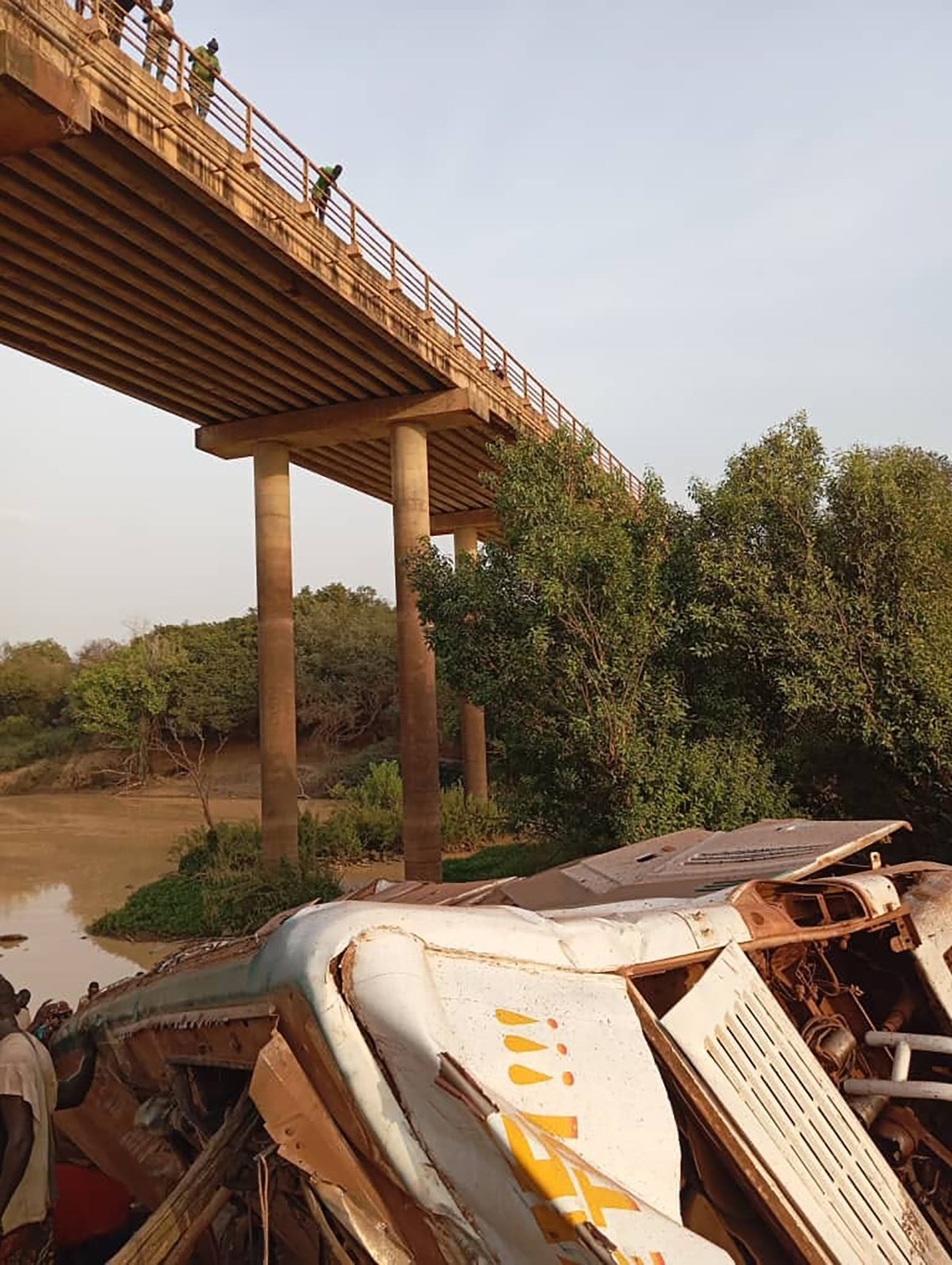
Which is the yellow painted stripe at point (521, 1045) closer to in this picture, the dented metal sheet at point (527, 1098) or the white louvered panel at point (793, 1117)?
the dented metal sheet at point (527, 1098)

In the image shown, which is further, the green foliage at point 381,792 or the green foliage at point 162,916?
the green foliage at point 381,792

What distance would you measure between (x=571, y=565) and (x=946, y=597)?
453 centimetres

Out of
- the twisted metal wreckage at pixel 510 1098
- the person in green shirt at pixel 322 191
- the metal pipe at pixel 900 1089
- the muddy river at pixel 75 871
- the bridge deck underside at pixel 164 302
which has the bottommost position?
the muddy river at pixel 75 871

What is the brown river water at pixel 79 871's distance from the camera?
15031mm

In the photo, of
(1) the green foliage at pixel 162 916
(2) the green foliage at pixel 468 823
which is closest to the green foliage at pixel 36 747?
(2) the green foliage at pixel 468 823

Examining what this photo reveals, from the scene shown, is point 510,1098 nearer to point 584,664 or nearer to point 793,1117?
point 793,1117

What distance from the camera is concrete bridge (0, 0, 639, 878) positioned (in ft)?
30.3

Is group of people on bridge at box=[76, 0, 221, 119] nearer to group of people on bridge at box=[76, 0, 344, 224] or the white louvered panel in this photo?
group of people on bridge at box=[76, 0, 344, 224]

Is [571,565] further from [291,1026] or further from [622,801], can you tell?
[291,1026]

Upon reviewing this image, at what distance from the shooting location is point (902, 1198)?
3229mm

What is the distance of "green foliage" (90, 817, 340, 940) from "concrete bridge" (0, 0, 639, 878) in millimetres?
828

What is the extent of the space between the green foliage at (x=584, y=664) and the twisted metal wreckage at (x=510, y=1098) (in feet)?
23.5

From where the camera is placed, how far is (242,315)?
12.6 meters

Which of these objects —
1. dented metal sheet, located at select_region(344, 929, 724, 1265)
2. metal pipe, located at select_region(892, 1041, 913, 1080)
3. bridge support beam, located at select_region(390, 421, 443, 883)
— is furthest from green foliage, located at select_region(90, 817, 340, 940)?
dented metal sheet, located at select_region(344, 929, 724, 1265)
